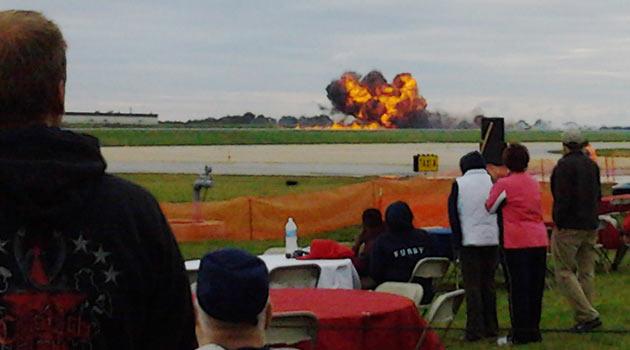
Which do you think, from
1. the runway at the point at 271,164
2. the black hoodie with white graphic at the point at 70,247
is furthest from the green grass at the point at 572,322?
the runway at the point at 271,164

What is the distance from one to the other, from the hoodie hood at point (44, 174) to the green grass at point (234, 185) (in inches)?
924

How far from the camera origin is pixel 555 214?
33.9 ft

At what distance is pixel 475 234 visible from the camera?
9.48 m

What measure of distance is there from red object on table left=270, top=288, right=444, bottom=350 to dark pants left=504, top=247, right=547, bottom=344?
7.01ft

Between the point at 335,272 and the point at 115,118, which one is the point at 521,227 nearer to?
the point at 335,272

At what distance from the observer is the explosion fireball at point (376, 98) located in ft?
277

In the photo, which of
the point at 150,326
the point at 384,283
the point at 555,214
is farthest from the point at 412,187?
the point at 150,326

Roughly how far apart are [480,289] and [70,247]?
769 centimetres

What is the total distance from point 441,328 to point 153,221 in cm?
712

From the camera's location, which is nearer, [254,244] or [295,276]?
[295,276]

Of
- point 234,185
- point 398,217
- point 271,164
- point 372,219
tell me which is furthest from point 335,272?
point 271,164

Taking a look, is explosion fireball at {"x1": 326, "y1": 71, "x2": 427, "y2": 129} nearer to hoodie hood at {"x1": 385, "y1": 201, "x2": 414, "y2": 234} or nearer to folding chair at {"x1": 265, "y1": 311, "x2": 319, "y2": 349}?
hoodie hood at {"x1": 385, "y1": 201, "x2": 414, "y2": 234}

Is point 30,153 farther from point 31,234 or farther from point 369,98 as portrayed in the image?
point 369,98

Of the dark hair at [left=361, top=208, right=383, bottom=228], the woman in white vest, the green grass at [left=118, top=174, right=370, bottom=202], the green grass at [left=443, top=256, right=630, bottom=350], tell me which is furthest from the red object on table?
the green grass at [left=118, top=174, right=370, bottom=202]
